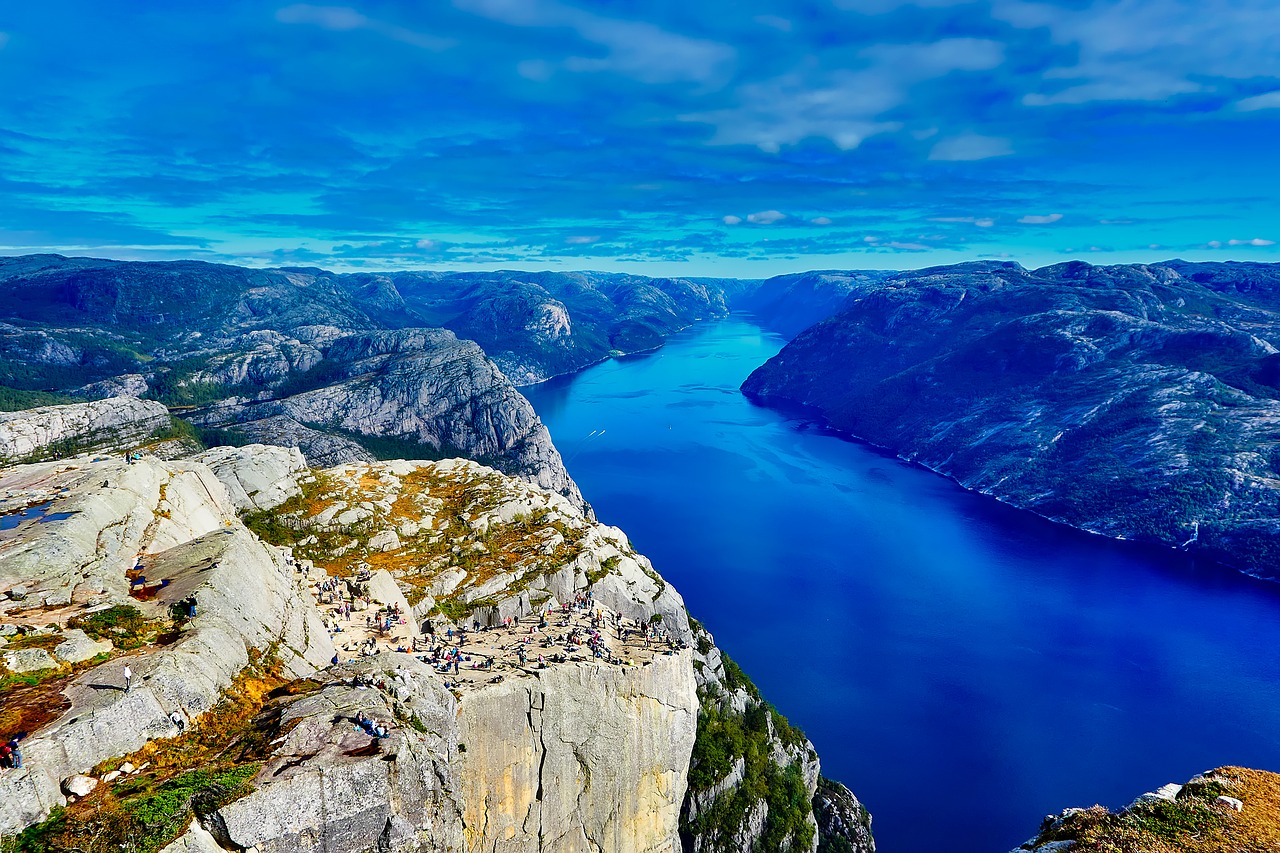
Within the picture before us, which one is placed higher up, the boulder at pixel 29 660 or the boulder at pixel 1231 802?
the boulder at pixel 29 660

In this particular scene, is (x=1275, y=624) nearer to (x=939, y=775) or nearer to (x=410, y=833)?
(x=939, y=775)

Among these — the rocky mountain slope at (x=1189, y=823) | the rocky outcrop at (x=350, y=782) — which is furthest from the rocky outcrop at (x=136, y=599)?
the rocky mountain slope at (x=1189, y=823)

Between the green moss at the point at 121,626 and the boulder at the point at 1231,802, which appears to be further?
the boulder at the point at 1231,802

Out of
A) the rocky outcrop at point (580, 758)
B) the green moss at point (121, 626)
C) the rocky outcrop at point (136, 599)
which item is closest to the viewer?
the rocky outcrop at point (136, 599)

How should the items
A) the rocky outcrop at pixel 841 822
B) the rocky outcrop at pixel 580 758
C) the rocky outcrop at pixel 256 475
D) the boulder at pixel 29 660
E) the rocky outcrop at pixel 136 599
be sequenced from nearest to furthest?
the rocky outcrop at pixel 136 599, the boulder at pixel 29 660, the rocky outcrop at pixel 580 758, the rocky outcrop at pixel 256 475, the rocky outcrop at pixel 841 822

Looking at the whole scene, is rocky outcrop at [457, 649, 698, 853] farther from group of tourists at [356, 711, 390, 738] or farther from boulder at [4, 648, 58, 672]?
boulder at [4, 648, 58, 672]

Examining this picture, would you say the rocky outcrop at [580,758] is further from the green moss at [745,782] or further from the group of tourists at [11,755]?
the group of tourists at [11,755]

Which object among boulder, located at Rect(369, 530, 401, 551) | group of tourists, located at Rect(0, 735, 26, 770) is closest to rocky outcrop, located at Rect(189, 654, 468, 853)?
group of tourists, located at Rect(0, 735, 26, 770)
